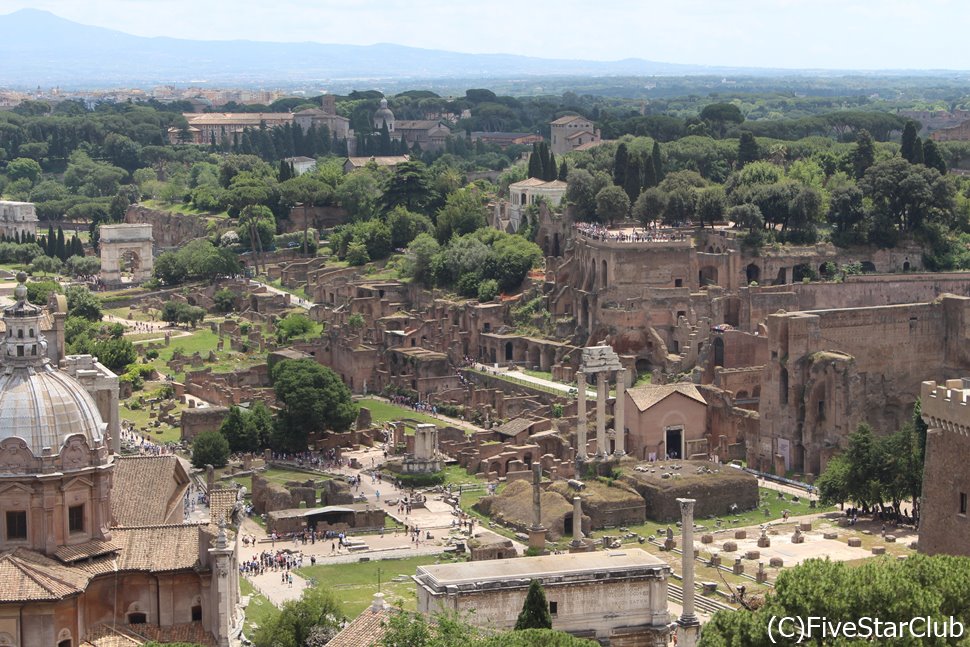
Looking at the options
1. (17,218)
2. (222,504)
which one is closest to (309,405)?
(222,504)

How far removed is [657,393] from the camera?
7488 centimetres

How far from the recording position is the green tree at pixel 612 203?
3750 inches

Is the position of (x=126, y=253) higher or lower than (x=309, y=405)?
lower

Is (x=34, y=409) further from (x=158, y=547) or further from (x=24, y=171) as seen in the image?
(x=24, y=171)

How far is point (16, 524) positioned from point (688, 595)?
50.7 ft

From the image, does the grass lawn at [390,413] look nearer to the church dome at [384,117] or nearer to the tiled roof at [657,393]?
the tiled roof at [657,393]

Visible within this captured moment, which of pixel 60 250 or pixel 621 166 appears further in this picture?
pixel 60 250

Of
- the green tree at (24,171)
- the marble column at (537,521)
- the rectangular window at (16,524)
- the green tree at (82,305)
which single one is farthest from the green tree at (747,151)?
the green tree at (24,171)

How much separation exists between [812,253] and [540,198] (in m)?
20.3

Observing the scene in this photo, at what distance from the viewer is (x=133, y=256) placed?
417 ft

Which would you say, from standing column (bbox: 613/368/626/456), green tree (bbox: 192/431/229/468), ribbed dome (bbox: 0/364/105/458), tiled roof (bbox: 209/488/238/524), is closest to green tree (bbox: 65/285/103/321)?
green tree (bbox: 192/431/229/468)

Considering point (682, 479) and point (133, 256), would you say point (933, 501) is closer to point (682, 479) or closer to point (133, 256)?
point (682, 479)

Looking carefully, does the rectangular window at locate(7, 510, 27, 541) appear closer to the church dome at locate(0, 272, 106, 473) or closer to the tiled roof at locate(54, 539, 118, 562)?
the tiled roof at locate(54, 539, 118, 562)

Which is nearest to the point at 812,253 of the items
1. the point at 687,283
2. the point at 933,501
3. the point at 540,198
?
the point at 687,283
